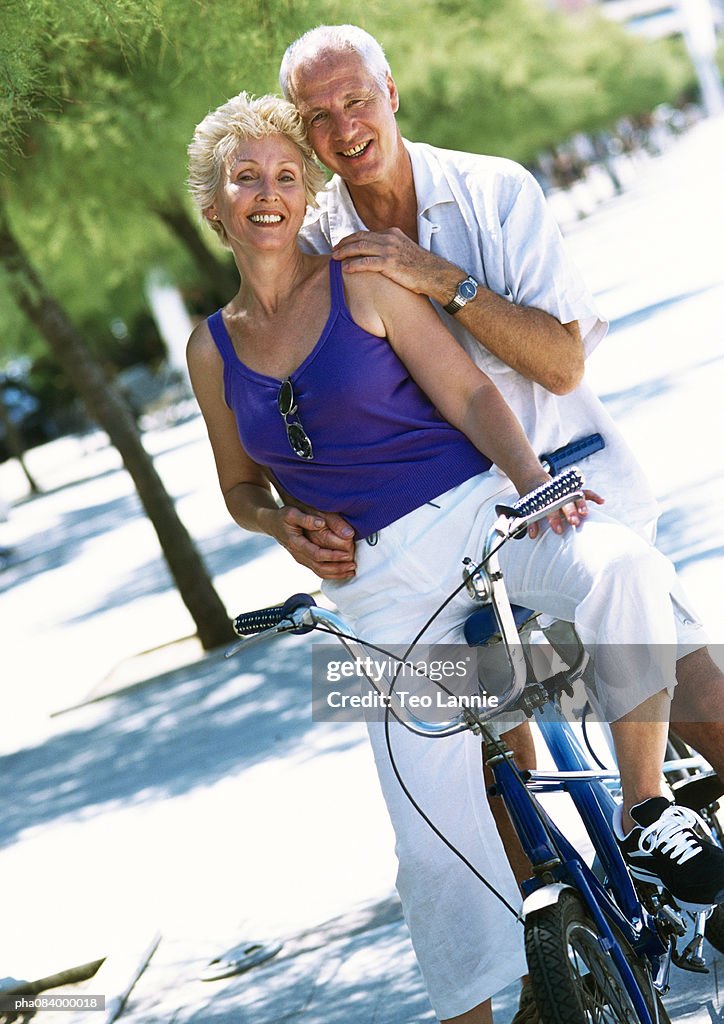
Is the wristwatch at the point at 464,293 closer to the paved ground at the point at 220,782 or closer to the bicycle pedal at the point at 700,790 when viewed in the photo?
the bicycle pedal at the point at 700,790

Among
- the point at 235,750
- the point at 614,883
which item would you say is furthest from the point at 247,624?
the point at 235,750

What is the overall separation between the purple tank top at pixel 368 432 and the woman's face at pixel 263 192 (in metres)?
0.19

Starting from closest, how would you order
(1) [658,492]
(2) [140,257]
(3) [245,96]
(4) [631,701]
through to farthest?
(4) [631,701], (3) [245,96], (1) [658,492], (2) [140,257]

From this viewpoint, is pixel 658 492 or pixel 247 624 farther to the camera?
pixel 658 492

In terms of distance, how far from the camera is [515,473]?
349 cm

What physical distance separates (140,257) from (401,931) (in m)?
18.6

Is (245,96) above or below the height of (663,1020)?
above

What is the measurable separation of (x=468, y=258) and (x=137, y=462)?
7131mm

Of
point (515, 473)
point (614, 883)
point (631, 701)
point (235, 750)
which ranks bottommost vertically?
point (235, 750)

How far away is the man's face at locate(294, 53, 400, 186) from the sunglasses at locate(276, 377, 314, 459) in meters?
0.64

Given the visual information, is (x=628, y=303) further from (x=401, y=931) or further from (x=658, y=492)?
(x=401, y=931)

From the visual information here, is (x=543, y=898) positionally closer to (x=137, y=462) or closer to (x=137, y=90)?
(x=137, y=462)

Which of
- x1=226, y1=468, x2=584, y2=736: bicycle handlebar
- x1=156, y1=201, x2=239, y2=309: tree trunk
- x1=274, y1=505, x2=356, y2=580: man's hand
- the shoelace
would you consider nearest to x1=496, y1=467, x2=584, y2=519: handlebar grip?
x1=226, y1=468, x2=584, y2=736: bicycle handlebar

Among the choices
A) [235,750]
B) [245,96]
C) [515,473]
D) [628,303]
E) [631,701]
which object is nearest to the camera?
[631,701]
